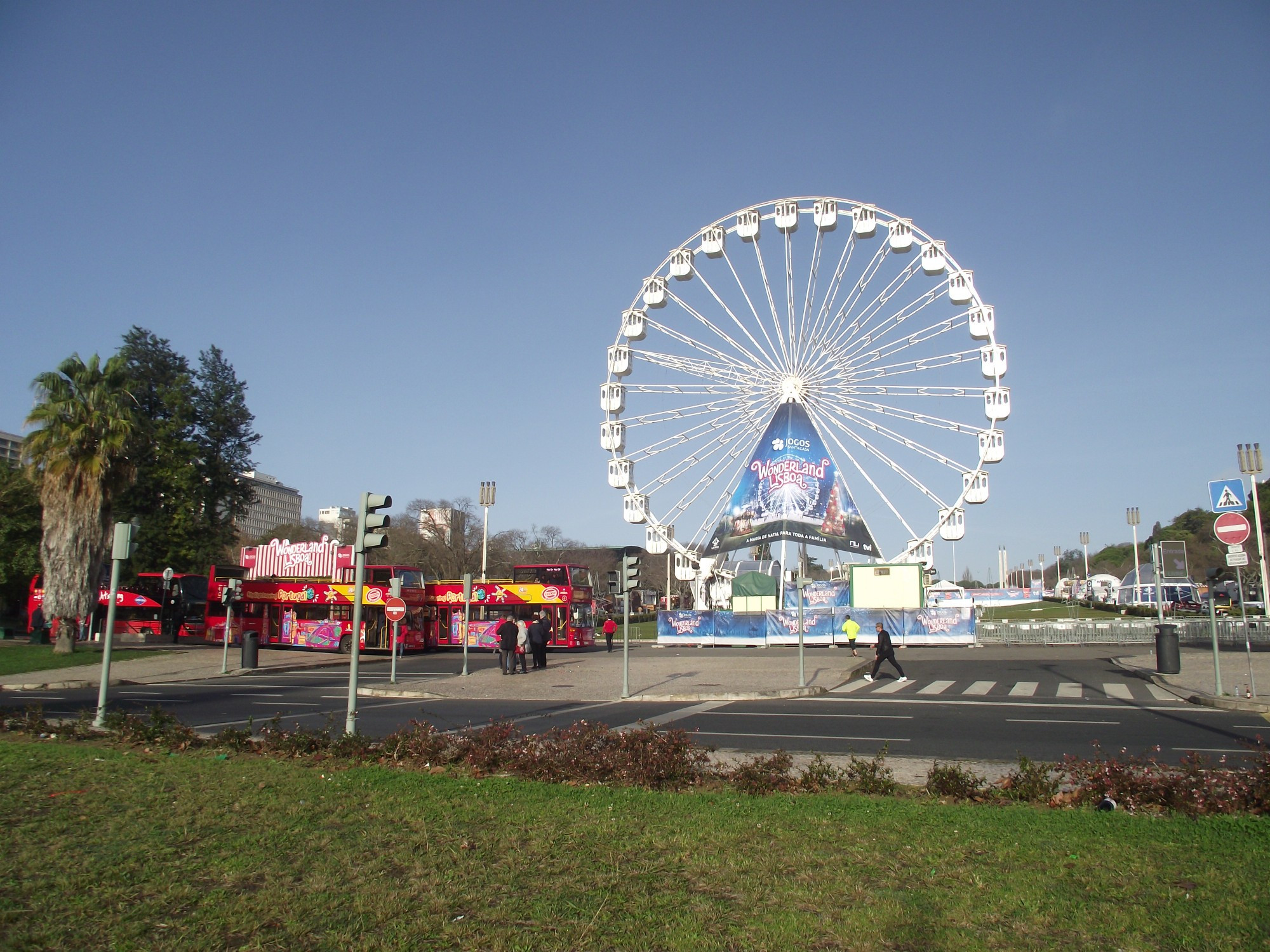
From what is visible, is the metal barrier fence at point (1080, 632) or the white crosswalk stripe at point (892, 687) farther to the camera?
the metal barrier fence at point (1080, 632)

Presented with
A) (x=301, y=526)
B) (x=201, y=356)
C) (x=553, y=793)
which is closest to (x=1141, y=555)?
(x=301, y=526)

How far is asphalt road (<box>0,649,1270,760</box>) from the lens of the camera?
1224cm

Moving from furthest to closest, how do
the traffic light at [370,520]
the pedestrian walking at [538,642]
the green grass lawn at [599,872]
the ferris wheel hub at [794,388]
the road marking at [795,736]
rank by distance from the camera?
1. the ferris wheel hub at [794,388]
2. the pedestrian walking at [538,642]
3. the road marking at [795,736]
4. the traffic light at [370,520]
5. the green grass lawn at [599,872]

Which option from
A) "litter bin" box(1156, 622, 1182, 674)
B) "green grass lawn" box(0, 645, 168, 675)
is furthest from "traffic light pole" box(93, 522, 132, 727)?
"litter bin" box(1156, 622, 1182, 674)

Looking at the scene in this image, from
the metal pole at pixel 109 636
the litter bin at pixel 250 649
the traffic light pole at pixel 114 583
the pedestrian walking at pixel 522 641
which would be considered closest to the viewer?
the metal pole at pixel 109 636

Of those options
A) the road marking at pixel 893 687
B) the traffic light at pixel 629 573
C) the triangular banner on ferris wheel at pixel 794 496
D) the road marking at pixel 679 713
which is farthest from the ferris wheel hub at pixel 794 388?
the road marking at pixel 679 713

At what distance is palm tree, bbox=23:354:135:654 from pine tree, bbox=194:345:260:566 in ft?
79.7

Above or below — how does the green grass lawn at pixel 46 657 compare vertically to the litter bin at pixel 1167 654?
below

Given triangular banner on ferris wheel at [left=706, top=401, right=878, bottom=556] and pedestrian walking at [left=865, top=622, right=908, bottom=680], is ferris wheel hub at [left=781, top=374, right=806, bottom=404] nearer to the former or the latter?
triangular banner on ferris wheel at [left=706, top=401, right=878, bottom=556]

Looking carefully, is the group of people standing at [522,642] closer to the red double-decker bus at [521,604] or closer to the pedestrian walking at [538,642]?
the pedestrian walking at [538,642]

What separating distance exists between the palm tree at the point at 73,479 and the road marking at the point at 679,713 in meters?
24.4

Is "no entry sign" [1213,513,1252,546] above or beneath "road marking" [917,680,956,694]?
above

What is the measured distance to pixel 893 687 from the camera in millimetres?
22141

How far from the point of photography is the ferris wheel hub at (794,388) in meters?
40.3
